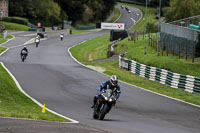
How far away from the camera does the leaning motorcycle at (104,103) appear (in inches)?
666

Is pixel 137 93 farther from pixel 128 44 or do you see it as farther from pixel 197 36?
pixel 128 44

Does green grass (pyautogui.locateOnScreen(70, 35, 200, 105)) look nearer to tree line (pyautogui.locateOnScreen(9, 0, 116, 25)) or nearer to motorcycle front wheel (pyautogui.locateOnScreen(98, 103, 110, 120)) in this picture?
motorcycle front wheel (pyautogui.locateOnScreen(98, 103, 110, 120))

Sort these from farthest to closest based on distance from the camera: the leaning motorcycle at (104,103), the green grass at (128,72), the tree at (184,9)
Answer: the tree at (184,9) < the green grass at (128,72) < the leaning motorcycle at (104,103)

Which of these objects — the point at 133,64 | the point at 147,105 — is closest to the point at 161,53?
the point at 133,64

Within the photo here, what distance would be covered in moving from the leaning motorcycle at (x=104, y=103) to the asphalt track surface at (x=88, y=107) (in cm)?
29

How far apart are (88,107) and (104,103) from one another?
481 centimetres

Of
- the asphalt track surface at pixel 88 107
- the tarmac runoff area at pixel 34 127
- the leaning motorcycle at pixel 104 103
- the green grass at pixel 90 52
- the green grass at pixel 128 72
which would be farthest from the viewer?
the green grass at pixel 90 52

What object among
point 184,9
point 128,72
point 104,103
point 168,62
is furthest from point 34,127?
point 184,9

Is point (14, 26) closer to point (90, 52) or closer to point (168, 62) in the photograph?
point (90, 52)

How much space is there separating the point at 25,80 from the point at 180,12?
45.2 meters

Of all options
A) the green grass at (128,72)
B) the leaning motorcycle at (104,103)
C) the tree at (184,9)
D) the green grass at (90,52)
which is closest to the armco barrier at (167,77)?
the green grass at (128,72)

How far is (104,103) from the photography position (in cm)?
1730

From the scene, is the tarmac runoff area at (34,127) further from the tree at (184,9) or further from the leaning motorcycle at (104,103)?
the tree at (184,9)

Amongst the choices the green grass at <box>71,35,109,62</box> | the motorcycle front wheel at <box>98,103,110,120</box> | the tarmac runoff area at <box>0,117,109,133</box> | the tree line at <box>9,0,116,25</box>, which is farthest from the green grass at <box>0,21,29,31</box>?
the tarmac runoff area at <box>0,117,109,133</box>
